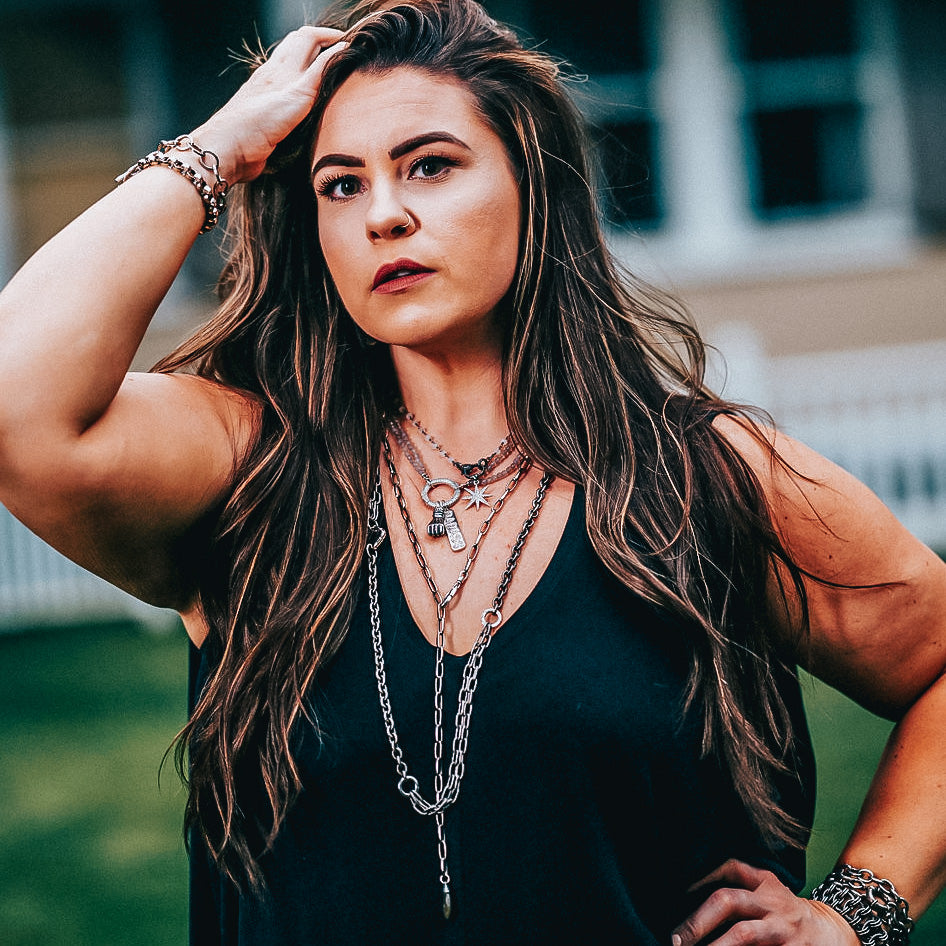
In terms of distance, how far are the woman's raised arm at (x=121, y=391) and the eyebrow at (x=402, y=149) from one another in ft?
0.30

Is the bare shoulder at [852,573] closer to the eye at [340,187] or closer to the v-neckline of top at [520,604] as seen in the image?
the v-neckline of top at [520,604]

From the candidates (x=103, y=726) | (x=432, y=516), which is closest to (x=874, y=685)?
(x=432, y=516)

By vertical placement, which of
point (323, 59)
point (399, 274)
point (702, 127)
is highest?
point (702, 127)

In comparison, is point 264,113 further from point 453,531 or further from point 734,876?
point 734,876

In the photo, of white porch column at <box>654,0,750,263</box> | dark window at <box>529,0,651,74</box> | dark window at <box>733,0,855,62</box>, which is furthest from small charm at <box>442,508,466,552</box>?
dark window at <box>733,0,855,62</box>

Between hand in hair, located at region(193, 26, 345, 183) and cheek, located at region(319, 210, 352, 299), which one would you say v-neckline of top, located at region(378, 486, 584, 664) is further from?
→ hand in hair, located at region(193, 26, 345, 183)

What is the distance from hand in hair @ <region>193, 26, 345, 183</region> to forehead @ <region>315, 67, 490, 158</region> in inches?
2.0

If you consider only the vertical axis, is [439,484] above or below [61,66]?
below

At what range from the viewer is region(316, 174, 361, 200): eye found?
1861 mm

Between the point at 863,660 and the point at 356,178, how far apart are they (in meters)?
1.15

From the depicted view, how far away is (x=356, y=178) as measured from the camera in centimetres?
186

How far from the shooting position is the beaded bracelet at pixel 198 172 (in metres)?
1.78

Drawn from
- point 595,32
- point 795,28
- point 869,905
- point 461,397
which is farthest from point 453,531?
point 795,28

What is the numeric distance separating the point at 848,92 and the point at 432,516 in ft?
26.1
